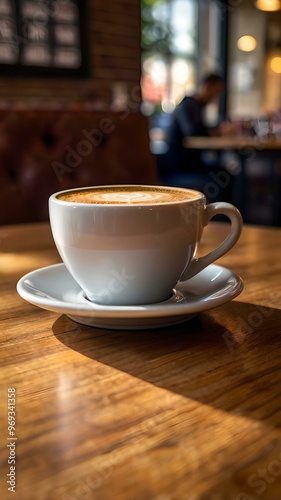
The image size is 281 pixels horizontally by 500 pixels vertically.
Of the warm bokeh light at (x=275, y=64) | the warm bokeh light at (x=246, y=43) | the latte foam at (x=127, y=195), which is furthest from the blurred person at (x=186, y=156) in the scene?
the warm bokeh light at (x=275, y=64)

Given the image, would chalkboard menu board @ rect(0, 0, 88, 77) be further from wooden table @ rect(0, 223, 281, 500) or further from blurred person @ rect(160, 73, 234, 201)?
wooden table @ rect(0, 223, 281, 500)

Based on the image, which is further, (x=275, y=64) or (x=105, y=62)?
(x=275, y=64)

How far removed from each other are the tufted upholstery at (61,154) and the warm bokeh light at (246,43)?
7.11 m

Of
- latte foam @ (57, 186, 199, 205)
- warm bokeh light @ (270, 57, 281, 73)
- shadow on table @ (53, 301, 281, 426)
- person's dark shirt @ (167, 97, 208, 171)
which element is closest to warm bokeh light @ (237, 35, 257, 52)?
warm bokeh light @ (270, 57, 281, 73)

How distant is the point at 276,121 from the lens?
4863 mm

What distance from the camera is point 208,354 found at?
46cm

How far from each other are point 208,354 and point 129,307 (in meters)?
0.08

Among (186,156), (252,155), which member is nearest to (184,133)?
(186,156)

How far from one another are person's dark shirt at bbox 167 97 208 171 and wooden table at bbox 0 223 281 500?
11.5 feet

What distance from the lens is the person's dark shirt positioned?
4055 mm

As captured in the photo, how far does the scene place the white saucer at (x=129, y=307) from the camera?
486 mm

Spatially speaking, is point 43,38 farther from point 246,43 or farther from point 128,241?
point 246,43

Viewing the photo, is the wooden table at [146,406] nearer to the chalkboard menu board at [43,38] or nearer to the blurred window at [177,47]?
the chalkboard menu board at [43,38]

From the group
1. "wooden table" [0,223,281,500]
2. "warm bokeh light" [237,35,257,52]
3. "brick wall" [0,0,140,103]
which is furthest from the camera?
"warm bokeh light" [237,35,257,52]
